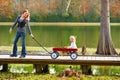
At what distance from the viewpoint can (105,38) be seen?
20.2 meters

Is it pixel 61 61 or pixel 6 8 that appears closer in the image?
pixel 61 61

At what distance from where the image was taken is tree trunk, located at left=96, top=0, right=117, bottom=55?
1977 cm

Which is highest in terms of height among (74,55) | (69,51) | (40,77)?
(69,51)

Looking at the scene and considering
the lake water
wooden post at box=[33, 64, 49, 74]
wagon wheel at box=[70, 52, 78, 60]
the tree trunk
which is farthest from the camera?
the lake water

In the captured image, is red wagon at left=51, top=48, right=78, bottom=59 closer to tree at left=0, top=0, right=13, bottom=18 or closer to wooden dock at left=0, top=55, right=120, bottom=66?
wooden dock at left=0, top=55, right=120, bottom=66

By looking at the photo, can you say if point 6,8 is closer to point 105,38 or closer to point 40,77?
point 105,38

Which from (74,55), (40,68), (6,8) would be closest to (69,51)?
(74,55)

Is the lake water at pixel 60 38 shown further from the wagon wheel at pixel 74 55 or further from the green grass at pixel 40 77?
the green grass at pixel 40 77

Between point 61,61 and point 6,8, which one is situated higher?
point 6,8

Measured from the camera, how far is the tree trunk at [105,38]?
1977 centimetres

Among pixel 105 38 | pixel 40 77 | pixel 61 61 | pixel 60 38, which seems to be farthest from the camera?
pixel 60 38

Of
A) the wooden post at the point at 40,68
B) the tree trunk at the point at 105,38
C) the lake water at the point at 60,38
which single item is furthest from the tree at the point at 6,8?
the wooden post at the point at 40,68

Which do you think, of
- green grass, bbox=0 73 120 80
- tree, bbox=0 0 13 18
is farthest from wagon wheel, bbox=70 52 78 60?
tree, bbox=0 0 13 18

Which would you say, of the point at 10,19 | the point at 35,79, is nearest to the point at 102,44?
the point at 35,79
